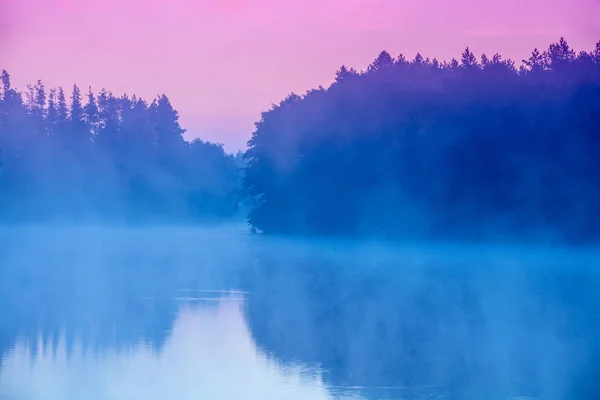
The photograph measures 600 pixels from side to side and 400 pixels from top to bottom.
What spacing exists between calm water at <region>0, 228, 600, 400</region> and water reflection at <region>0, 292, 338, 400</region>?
0.09ft

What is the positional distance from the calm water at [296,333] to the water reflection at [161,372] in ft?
0.09

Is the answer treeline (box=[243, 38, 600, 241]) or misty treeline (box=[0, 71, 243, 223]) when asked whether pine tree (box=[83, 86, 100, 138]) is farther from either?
treeline (box=[243, 38, 600, 241])

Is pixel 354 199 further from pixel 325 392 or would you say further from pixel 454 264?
pixel 325 392

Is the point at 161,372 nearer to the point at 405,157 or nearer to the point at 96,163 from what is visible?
the point at 405,157

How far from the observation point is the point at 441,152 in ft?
179

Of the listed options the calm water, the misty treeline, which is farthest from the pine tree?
the calm water

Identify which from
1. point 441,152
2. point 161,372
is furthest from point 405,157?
point 161,372

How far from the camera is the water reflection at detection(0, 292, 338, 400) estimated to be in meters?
11.8

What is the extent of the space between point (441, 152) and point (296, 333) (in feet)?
128

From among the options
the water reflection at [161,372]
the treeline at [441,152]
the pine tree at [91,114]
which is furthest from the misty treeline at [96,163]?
the water reflection at [161,372]

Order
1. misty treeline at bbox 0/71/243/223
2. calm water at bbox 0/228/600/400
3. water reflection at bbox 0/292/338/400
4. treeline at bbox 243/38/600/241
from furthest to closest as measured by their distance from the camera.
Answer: misty treeline at bbox 0/71/243/223
treeline at bbox 243/38/600/241
calm water at bbox 0/228/600/400
water reflection at bbox 0/292/338/400

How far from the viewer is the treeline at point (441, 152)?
49625 mm

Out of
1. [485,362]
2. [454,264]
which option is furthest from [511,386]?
[454,264]

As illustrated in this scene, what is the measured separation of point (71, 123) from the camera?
320ft
